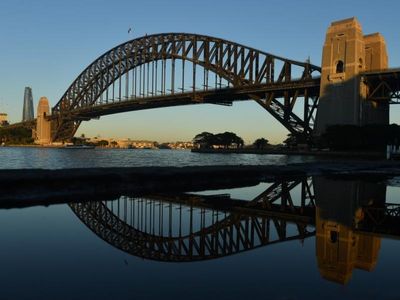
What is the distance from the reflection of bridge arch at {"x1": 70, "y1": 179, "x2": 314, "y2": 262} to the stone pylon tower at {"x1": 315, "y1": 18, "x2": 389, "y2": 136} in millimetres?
64193

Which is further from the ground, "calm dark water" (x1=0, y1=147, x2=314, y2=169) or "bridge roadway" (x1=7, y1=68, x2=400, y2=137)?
"bridge roadway" (x1=7, y1=68, x2=400, y2=137)

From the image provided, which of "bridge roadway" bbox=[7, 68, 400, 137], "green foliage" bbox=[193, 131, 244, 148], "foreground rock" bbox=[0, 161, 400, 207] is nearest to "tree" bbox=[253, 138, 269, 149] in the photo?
"green foliage" bbox=[193, 131, 244, 148]

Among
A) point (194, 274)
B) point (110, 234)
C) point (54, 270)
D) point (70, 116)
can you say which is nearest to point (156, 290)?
point (194, 274)

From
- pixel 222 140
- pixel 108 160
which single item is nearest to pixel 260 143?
pixel 222 140

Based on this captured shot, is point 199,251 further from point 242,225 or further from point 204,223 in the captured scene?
point 204,223

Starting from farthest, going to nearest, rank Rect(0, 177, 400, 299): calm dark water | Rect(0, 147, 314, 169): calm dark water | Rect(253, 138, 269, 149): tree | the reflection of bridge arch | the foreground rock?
Rect(253, 138, 269, 149): tree → Rect(0, 147, 314, 169): calm dark water → the foreground rock → the reflection of bridge arch → Rect(0, 177, 400, 299): calm dark water

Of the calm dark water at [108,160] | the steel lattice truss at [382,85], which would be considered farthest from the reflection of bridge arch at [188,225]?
the steel lattice truss at [382,85]

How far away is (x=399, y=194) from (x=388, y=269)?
14.0 m

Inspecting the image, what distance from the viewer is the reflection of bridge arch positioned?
32.5 ft

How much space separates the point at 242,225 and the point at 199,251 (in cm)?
311

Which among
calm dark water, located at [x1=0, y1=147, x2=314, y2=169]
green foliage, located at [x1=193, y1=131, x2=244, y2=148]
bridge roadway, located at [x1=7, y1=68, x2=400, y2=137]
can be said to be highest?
bridge roadway, located at [x1=7, y1=68, x2=400, y2=137]

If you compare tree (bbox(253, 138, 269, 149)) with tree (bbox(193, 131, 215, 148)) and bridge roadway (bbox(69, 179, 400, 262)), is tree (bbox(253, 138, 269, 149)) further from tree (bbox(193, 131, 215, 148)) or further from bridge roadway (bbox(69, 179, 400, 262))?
bridge roadway (bbox(69, 179, 400, 262))

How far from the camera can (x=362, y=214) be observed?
14.3 m

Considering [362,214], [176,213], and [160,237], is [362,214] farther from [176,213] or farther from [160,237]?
[160,237]
